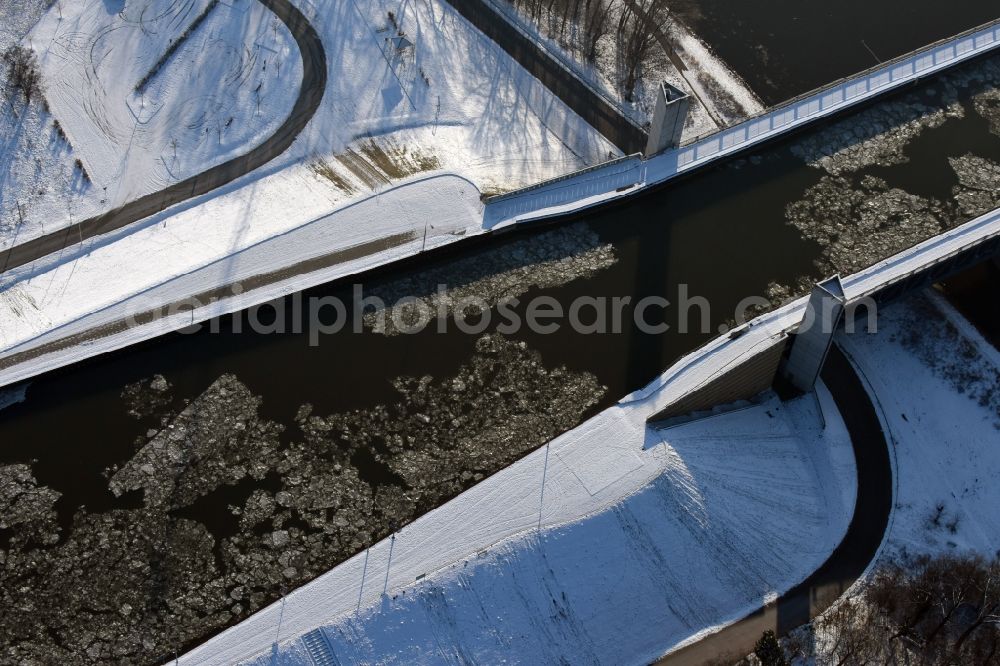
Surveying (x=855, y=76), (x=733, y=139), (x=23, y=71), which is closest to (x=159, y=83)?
(x=23, y=71)

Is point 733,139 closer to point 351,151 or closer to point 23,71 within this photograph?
point 351,151

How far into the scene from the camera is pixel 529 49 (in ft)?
183

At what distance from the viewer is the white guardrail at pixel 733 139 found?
156ft

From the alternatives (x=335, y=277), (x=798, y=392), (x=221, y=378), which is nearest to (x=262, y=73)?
(x=335, y=277)

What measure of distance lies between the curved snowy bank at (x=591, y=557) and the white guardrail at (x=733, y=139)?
1202 centimetres

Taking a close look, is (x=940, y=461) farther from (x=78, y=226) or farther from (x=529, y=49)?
(x=78, y=226)

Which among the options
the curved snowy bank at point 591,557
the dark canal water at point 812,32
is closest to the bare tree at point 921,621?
the curved snowy bank at point 591,557

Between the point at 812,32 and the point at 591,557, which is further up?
the point at 812,32

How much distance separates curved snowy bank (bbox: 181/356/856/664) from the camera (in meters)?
36.8

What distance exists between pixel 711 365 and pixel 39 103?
39.3 m

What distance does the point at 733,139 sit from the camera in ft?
166

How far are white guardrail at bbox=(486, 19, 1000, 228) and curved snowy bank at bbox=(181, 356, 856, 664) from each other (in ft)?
39.4

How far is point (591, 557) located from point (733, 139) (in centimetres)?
2471

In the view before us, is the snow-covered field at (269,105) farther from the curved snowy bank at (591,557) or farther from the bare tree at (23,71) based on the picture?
the curved snowy bank at (591,557)
